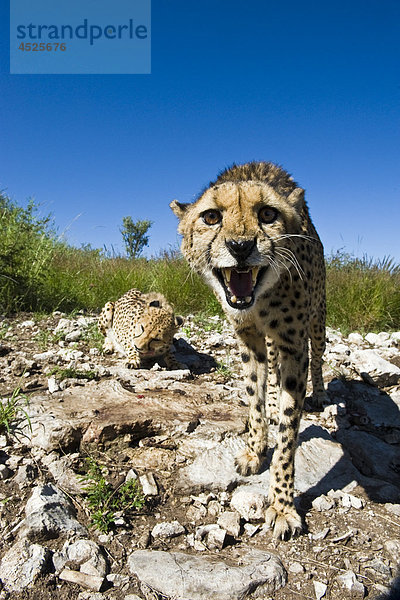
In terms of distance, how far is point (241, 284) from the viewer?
100 inches

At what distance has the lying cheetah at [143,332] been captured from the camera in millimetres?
5273

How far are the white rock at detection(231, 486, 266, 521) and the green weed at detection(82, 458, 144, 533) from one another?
591 mm

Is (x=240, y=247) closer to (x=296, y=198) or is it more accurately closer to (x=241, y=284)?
(x=241, y=284)

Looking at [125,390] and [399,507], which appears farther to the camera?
[125,390]

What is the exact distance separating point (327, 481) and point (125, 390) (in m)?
1.74

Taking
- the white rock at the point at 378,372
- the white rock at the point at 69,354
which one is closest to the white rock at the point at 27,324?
the white rock at the point at 69,354

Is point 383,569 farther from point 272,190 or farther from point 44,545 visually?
point 272,190

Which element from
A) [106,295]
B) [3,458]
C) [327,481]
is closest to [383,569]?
[327,481]

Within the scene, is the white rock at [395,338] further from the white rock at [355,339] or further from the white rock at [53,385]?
the white rock at [53,385]

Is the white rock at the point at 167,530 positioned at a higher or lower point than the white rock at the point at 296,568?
higher

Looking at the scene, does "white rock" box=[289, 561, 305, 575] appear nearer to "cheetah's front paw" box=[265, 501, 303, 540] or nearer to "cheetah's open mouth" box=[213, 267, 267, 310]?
"cheetah's front paw" box=[265, 501, 303, 540]

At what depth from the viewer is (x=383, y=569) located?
7.50 feet

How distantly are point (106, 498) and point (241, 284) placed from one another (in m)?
1.49

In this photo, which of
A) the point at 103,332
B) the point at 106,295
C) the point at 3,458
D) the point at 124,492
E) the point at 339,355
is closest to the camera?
the point at 124,492
